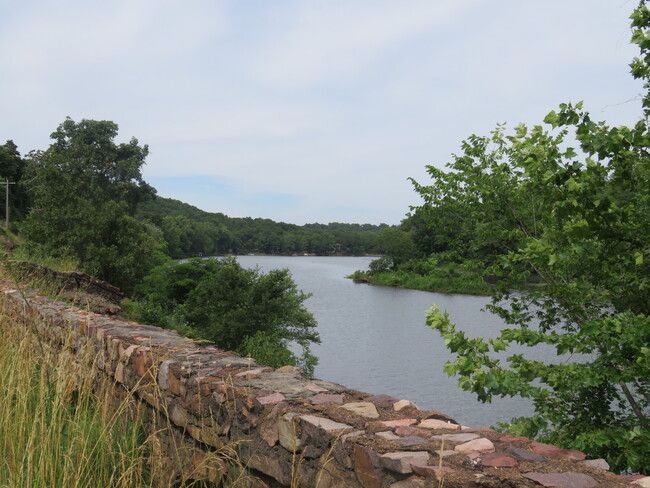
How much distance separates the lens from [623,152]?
10.7ft

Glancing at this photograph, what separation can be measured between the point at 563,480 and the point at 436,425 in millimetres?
753

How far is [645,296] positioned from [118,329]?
501 cm

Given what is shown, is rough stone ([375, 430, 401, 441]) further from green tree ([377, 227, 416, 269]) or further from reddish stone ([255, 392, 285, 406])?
green tree ([377, 227, 416, 269])

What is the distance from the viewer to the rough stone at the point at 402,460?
1.97 m

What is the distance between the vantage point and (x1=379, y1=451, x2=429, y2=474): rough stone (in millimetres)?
1968

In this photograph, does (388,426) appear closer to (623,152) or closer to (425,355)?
(623,152)

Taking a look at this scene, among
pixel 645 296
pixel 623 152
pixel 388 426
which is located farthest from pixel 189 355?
pixel 645 296

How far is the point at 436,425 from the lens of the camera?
2.50 m

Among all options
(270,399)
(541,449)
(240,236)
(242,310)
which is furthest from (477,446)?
(240,236)

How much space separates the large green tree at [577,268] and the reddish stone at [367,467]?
1.83 m

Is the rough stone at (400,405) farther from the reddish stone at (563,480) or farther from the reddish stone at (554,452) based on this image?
the reddish stone at (563,480)

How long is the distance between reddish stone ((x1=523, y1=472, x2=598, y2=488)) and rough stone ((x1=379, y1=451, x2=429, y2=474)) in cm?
37

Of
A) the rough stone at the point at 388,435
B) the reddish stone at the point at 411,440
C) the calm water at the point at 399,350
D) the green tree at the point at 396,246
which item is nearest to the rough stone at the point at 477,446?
the reddish stone at the point at 411,440

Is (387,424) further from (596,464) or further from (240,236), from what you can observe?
(240,236)
